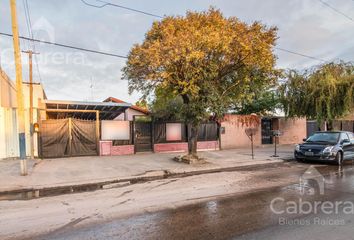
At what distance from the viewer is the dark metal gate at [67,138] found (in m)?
14.5

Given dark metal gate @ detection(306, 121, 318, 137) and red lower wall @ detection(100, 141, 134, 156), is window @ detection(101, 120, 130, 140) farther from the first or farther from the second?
dark metal gate @ detection(306, 121, 318, 137)

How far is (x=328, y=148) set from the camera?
13.2 metres

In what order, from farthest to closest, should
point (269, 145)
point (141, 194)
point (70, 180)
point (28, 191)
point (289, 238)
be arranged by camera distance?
1. point (269, 145)
2. point (70, 180)
3. point (28, 191)
4. point (141, 194)
5. point (289, 238)

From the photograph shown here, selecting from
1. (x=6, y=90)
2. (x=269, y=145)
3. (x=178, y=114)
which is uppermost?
(x=6, y=90)

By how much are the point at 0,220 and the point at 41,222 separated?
3.15 feet

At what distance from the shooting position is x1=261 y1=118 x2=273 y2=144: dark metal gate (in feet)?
75.0

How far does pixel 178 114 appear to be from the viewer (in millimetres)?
13344

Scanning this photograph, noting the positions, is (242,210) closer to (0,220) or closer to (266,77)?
(0,220)

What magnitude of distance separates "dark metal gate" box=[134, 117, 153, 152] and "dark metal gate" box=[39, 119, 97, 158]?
244 cm

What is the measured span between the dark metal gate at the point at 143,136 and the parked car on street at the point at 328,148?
829 cm

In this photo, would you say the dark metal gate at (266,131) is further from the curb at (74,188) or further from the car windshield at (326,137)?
the curb at (74,188)

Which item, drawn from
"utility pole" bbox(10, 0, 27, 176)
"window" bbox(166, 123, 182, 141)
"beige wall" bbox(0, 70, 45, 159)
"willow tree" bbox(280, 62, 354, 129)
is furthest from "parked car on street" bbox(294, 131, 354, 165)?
"beige wall" bbox(0, 70, 45, 159)

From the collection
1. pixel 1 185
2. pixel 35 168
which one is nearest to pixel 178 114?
pixel 35 168

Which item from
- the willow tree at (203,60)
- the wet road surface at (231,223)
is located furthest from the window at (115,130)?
the wet road surface at (231,223)
